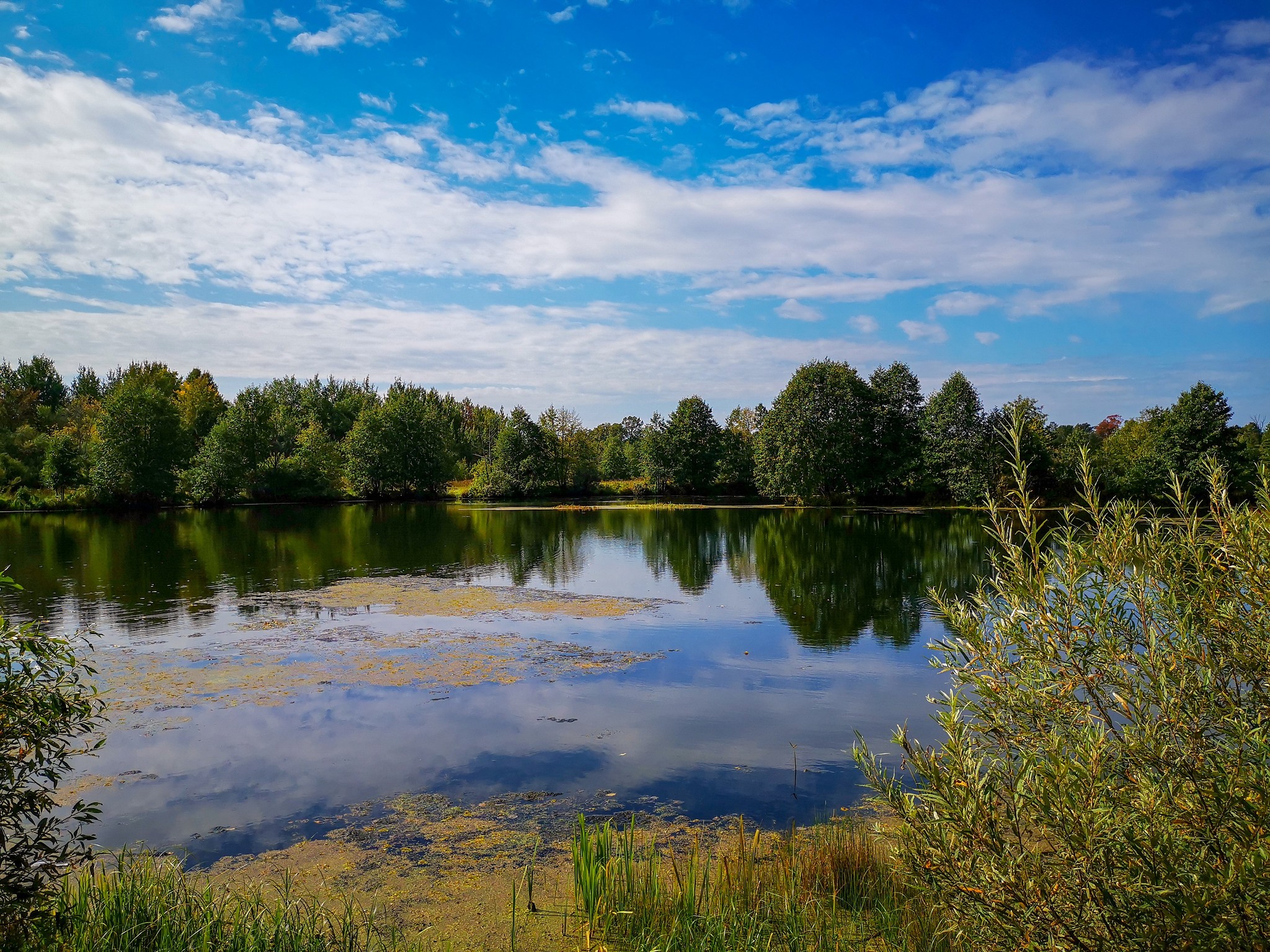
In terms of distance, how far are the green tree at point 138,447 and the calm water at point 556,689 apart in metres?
29.7

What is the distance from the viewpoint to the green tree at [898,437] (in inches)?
2623

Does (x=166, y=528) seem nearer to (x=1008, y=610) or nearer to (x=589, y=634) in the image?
(x=589, y=634)

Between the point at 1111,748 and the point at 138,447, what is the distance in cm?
7668

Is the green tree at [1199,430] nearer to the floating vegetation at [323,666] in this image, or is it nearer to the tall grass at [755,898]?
the floating vegetation at [323,666]

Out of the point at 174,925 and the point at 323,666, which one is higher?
the point at 174,925

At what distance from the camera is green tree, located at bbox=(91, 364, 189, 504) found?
208 feet

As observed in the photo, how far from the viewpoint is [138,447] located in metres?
64.9

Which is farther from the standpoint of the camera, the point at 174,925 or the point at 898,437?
the point at 898,437

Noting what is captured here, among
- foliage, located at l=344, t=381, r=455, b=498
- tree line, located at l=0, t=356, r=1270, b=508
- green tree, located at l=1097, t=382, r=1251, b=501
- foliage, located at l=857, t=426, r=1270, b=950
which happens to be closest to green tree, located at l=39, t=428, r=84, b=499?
tree line, located at l=0, t=356, r=1270, b=508

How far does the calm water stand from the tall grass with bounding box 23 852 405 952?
242 centimetres

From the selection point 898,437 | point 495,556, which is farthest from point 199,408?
point 898,437

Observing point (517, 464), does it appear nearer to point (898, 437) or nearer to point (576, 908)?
point (898, 437)

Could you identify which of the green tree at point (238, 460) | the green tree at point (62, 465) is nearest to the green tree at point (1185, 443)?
the green tree at point (238, 460)

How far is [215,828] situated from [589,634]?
11126 mm
